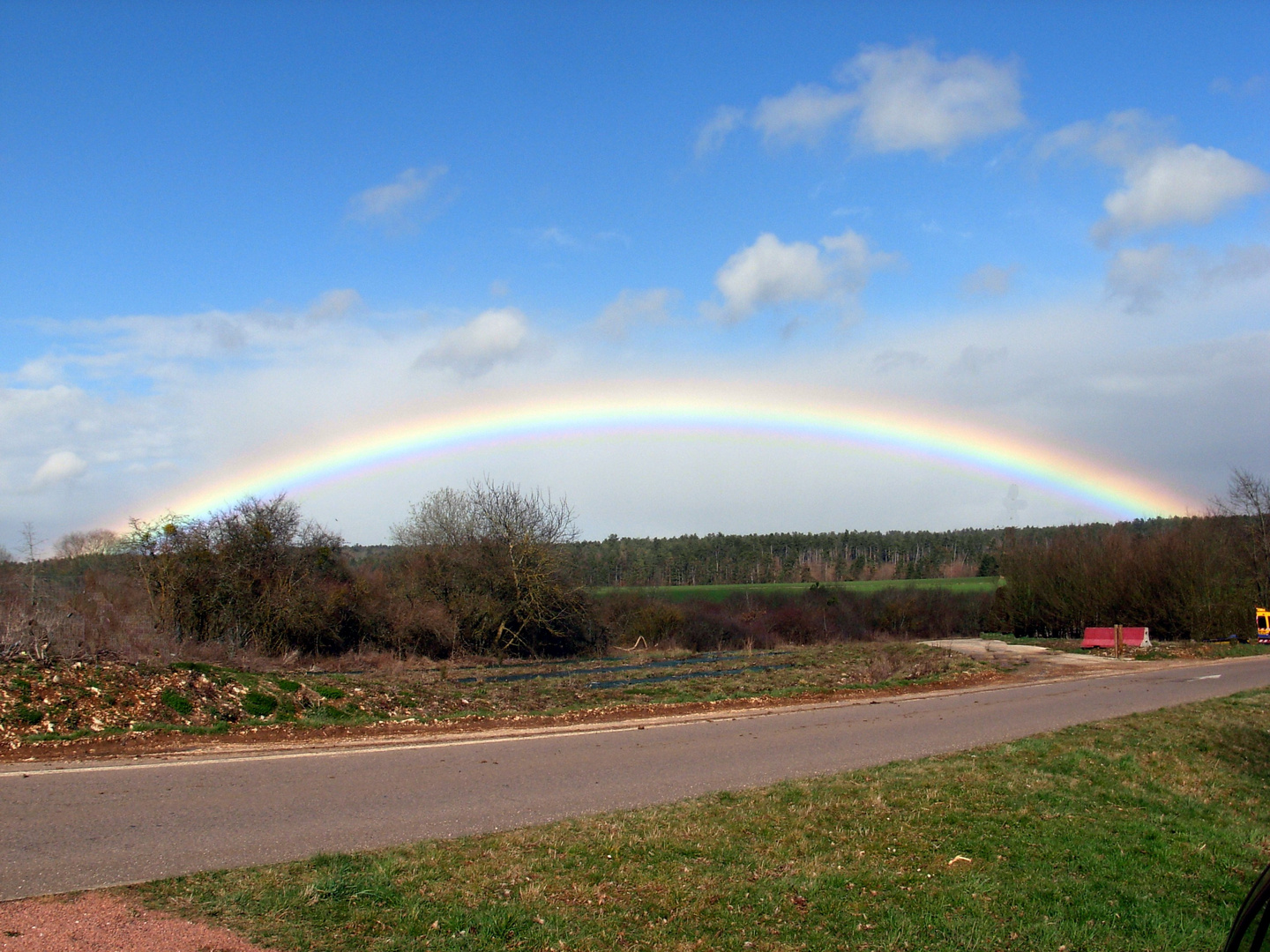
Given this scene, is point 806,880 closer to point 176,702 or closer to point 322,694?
point 176,702

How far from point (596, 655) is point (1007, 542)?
2949 cm

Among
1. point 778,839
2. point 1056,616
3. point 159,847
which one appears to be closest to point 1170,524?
point 1056,616

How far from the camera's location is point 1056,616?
163 feet

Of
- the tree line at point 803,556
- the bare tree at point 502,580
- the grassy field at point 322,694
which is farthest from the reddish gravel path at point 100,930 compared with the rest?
the tree line at point 803,556

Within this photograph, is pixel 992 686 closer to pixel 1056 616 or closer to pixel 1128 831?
pixel 1128 831

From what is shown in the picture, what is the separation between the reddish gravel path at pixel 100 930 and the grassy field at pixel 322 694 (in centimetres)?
764

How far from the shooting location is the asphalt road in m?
6.76

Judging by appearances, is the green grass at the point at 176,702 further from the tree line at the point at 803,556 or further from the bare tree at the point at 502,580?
the tree line at the point at 803,556

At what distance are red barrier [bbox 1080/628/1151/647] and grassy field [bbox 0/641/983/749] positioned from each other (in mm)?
11535

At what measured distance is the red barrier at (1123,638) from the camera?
1422 inches

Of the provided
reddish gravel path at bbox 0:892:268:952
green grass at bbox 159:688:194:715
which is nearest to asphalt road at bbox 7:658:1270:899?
reddish gravel path at bbox 0:892:268:952

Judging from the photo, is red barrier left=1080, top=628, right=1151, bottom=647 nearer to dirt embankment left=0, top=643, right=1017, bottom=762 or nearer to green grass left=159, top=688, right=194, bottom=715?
dirt embankment left=0, top=643, right=1017, bottom=762

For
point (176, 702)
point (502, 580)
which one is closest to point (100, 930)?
point (176, 702)

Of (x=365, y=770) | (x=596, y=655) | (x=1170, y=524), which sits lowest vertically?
(x=596, y=655)
